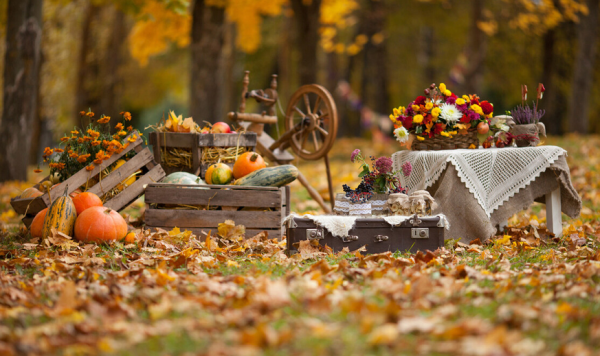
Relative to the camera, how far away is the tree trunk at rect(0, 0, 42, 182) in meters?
8.19

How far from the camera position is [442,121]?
461 centimetres

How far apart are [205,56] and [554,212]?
24.4ft

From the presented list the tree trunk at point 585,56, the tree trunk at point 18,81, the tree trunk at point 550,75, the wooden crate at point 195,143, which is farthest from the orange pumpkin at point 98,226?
the tree trunk at point 550,75

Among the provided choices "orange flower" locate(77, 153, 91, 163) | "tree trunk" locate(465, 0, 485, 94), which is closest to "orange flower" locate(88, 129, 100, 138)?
"orange flower" locate(77, 153, 91, 163)

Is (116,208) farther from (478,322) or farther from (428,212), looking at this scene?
(478,322)

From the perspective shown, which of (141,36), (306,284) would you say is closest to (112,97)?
(141,36)

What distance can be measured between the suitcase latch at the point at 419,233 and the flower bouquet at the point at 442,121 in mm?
991

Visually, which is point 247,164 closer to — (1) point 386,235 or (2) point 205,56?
(1) point 386,235

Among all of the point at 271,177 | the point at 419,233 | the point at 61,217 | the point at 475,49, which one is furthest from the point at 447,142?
the point at 475,49

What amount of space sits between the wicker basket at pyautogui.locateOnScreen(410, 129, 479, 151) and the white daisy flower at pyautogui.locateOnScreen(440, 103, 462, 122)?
0.57 ft

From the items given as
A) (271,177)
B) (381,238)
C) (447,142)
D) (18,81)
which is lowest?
(381,238)

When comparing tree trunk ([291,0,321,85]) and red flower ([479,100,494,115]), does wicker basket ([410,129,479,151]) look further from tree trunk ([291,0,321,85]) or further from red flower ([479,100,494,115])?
tree trunk ([291,0,321,85])

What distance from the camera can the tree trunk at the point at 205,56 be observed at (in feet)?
34.0

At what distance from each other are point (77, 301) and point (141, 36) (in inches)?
451
